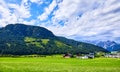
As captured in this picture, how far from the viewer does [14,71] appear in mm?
43250

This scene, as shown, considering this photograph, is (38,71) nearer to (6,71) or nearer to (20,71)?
(20,71)

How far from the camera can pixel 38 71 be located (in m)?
44.2

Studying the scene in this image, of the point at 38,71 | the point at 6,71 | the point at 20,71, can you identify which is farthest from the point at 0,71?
the point at 38,71

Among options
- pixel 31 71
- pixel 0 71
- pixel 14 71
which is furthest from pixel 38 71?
pixel 0 71

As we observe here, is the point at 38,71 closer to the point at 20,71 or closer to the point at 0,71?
the point at 20,71

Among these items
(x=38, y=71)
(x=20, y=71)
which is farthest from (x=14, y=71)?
(x=38, y=71)

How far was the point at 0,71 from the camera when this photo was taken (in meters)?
43.1

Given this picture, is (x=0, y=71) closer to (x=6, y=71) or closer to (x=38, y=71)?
(x=6, y=71)

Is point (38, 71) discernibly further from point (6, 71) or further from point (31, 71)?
point (6, 71)

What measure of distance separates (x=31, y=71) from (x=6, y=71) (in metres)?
4.82

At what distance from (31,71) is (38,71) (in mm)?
1380

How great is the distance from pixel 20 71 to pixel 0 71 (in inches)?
151

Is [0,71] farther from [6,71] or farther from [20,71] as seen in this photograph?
[20,71]

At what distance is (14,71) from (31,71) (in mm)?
3288
